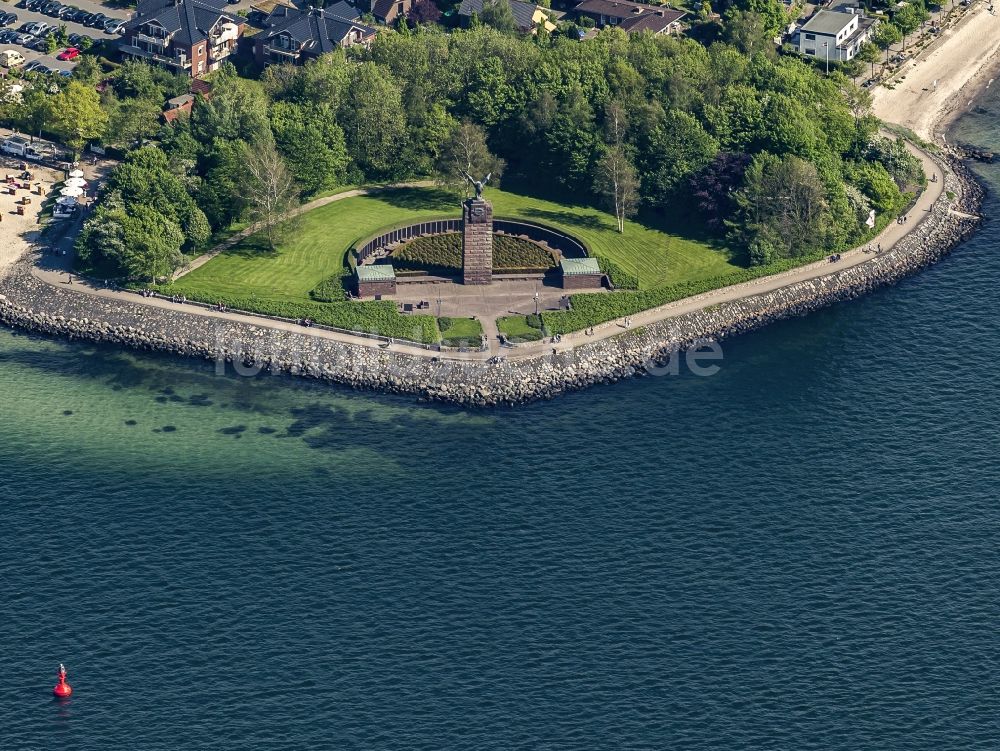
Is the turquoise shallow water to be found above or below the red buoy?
above

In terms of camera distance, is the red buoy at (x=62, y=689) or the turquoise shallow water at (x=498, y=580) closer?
the turquoise shallow water at (x=498, y=580)

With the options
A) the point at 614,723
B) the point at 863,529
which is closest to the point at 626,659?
the point at 614,723

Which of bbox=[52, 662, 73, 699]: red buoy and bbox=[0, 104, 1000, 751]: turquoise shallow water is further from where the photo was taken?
bbox=[52, 662, 73, 699]: red buoy

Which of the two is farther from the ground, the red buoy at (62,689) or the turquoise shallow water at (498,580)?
the turquoise shallow water at (498,580)

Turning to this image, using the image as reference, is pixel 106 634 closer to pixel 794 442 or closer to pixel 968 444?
pixel 794 442
